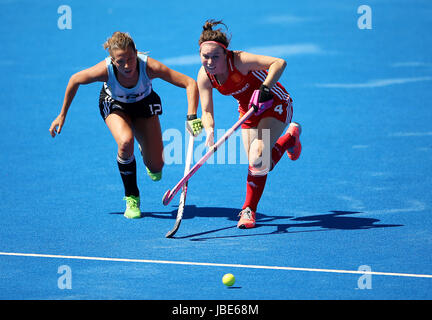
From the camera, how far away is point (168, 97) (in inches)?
498

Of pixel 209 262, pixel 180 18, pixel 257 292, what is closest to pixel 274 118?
pixel 209 262

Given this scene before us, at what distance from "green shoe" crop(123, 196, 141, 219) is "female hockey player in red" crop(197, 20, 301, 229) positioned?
3.17 ft

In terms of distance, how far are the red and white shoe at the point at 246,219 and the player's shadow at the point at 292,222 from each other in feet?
0.20

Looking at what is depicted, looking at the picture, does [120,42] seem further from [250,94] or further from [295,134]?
[295,134]

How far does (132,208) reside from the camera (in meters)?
7.88

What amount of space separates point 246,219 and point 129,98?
159cm

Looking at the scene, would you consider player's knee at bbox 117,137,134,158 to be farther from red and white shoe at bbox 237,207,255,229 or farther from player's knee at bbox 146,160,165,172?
red and white shoe at bbox 237,207,255,229

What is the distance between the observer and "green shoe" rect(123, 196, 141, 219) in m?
7.84

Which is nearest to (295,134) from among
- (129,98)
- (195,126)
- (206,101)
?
(206,101)

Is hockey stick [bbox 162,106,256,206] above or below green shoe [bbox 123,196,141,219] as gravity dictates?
above

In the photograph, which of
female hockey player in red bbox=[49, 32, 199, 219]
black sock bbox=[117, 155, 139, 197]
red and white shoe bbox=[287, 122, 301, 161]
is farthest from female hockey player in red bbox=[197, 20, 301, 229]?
black sock bbox=[117, 155, 139, 197]

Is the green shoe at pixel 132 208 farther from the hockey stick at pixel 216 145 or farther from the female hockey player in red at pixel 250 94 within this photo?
the female hockey player in red at pixel 250 94

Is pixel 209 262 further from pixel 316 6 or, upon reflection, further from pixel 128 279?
pixel 316 6

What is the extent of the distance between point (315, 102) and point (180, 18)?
565 cm
